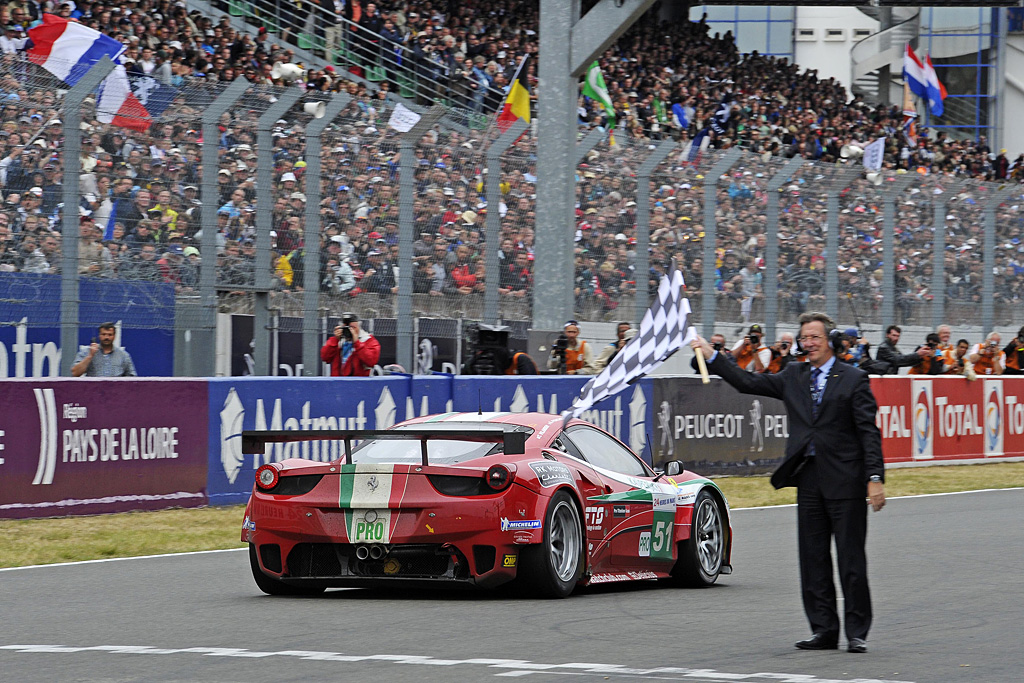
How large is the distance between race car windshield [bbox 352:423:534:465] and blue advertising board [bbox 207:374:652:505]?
4903 mm

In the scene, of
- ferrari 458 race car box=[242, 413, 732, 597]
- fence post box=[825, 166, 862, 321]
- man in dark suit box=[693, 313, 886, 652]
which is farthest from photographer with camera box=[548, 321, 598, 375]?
man in dark suit box=[693, 313, 886, 652]

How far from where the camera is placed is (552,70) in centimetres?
1922

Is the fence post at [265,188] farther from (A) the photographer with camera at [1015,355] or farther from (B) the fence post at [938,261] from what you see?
(A) the photographer with camera at [1015,355]

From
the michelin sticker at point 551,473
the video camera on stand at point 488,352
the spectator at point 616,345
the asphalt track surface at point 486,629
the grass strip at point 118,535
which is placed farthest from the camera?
the spectator at point 616,345

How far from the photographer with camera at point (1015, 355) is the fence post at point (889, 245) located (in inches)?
79.1

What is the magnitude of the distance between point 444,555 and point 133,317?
7165 millimetres

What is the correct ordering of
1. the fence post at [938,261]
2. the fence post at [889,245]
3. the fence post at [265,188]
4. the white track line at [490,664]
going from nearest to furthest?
the white track line at [490,664] → the fence post at [265,188] → the fence post at [889,245] → the fence post at [938,261]

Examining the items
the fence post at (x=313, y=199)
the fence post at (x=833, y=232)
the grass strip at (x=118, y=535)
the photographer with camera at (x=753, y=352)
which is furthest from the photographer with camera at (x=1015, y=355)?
the grass strip at (x=118, y=535)

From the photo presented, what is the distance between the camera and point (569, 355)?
714 inches

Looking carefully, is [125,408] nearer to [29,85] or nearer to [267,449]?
[267,449]

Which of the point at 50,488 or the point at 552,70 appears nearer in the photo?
the point at 50,488

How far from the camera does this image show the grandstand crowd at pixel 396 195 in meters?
14.5

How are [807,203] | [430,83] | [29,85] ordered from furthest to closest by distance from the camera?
[430,83]
[807,203]
[29,85]

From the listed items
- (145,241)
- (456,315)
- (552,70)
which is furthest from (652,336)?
(552,70)
